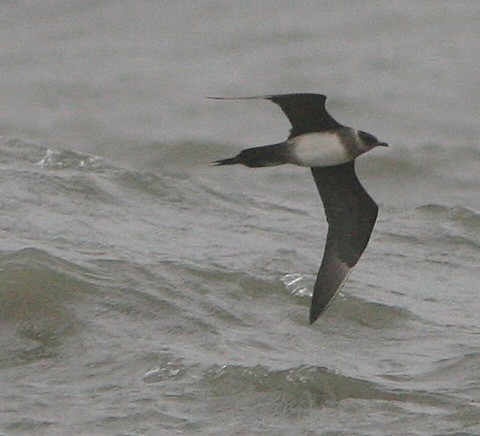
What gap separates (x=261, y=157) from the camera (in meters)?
8.38

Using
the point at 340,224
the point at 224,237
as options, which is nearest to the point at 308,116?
the point at 340,224

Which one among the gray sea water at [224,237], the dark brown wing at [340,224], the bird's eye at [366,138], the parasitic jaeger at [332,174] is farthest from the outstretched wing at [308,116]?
the gray sea water at [224,237]

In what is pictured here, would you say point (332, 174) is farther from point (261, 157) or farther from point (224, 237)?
point (224, 237)

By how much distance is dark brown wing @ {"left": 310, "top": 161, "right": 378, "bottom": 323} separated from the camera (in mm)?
9227

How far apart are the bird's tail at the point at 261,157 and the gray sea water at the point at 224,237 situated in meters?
1.42

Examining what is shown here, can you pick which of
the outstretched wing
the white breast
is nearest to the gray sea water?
the white breast

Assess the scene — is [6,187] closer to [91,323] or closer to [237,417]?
[91,323]

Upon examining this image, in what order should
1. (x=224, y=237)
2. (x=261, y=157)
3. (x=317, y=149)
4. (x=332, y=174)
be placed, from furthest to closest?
(x=224, y=237)
(x=332, y=174)
(x=317, y=149)
(x=261, y=157)

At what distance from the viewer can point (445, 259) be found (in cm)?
1236

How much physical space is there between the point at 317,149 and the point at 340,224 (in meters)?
0.86

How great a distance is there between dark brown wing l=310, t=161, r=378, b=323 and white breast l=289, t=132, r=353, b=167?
1.69 feet

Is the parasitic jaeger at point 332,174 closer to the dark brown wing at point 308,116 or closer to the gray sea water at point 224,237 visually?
the dark brown wing at point 308,116

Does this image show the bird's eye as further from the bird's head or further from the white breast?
the white breast

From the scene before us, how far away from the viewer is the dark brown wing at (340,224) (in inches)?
363
